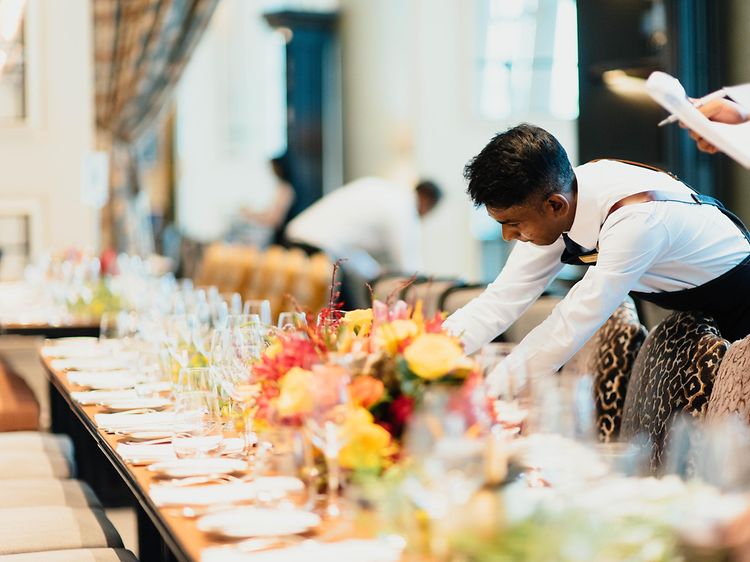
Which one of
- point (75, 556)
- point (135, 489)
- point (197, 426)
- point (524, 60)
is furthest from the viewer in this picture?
point (524, 60)

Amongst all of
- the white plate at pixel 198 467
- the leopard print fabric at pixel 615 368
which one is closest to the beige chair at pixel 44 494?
the white plate at pixel 198 467

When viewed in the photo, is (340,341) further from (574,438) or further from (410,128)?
(410,128)

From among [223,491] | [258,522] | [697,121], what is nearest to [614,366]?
[697,121]

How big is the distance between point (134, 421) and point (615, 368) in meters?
1.29

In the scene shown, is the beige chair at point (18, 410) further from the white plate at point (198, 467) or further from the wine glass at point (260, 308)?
the white plate at point (198, 467)

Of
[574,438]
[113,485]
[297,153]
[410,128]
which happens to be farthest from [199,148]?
[574,438]

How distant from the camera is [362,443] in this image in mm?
1787

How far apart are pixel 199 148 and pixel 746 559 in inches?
561

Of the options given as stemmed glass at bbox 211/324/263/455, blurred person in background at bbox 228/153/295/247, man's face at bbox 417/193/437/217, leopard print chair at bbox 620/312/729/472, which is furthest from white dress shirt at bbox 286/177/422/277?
stemmed glass at bbox 211/324/263/455

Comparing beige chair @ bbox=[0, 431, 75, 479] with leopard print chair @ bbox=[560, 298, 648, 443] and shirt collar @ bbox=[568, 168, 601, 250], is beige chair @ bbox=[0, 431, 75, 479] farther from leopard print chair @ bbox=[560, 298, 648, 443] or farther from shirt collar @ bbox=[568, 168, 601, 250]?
shirt collar @ bbox=[568, 168, 601, 250]

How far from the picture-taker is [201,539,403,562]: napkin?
1566 mm

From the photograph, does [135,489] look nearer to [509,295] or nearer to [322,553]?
[322,553]

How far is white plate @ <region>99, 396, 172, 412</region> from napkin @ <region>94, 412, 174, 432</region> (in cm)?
10

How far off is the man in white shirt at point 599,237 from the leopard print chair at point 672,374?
12cm
